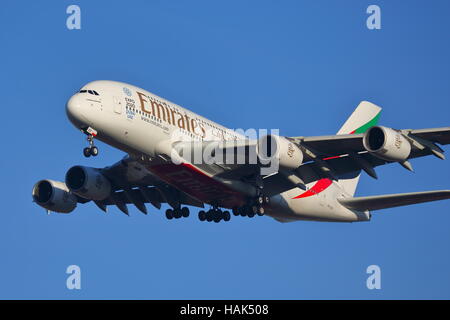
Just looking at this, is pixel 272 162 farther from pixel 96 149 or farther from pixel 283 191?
pixel 96 149

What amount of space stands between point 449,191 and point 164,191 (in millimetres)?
15258

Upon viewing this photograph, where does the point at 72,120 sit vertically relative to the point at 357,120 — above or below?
below

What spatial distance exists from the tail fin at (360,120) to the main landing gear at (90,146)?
1798cm

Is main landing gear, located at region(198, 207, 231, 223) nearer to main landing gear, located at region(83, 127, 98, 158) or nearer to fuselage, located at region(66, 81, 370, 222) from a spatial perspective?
fuselage, located at region(66, 81, 370, 222)

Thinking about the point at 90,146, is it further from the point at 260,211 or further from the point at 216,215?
the point at 260,211

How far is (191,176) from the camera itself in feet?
139

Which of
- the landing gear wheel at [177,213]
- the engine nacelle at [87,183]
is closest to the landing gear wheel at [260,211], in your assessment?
the landing gear wheel at [177,213]

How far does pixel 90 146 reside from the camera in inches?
1574

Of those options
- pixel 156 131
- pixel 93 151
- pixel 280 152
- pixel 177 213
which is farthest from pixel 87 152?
pixel 177 213

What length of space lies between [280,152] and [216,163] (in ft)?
11.4

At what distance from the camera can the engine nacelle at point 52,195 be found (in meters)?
49.8

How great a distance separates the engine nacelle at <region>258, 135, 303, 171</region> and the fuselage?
9.29ft

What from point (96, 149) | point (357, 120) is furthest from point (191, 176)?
point (357, 120)

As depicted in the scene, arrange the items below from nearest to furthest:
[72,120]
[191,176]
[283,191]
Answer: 1. [72,120]
2. [191,176]
3. [283,191]
